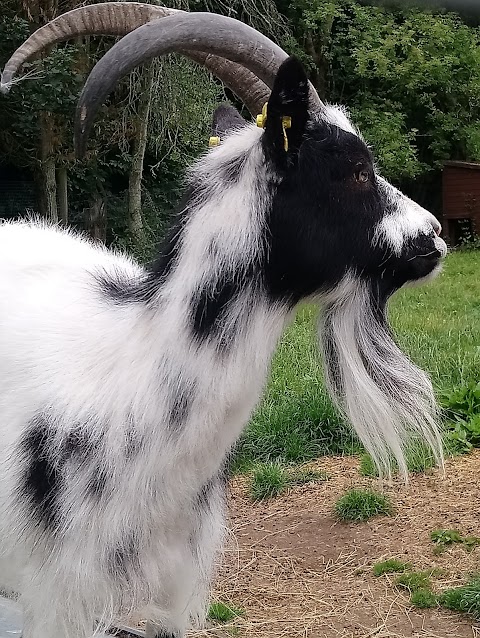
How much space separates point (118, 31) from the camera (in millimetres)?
2096

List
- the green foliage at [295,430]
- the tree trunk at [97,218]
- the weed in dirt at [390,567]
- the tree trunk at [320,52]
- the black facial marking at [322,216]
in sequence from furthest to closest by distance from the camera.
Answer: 1. the tree trunk at [320,52]
2. the tree trunk at [97,218]
3. the green foliage at [295,430]
4. the weed in dirt at [390,567]
5. the black facial marking at [322,216]

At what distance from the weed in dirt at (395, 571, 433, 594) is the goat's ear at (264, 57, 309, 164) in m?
2.05

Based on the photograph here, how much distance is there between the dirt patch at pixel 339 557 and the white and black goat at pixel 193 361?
42.3 inches

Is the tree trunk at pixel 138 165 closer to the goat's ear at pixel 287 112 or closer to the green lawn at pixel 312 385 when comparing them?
the green lawn at pixel 312 385

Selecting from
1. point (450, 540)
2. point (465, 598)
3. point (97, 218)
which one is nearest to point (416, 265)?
point (465, 598)

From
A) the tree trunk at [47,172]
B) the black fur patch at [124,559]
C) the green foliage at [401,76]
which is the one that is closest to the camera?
the black fur patch at [124,559]

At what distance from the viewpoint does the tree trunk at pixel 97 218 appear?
37.6 ft

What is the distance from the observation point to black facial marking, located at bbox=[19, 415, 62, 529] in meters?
2.01

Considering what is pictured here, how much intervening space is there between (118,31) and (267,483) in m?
2.64

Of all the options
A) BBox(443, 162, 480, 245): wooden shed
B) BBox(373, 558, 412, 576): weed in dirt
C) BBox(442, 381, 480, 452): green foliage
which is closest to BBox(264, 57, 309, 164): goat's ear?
BBox(373, 558, 412, 576): weed in dirt

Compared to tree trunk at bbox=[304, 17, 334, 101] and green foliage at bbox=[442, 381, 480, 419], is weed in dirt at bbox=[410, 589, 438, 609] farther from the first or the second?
tree trunk at bbox=[304, 17, 334, 101]

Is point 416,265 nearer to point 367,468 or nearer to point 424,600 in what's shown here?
point 424,600

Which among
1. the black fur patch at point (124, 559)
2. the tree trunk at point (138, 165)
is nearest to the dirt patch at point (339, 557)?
the black fur patch at point (124, 559)

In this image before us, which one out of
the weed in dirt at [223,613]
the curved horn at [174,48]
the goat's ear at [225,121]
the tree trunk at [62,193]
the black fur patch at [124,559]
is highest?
the curved horn at [174,48]
